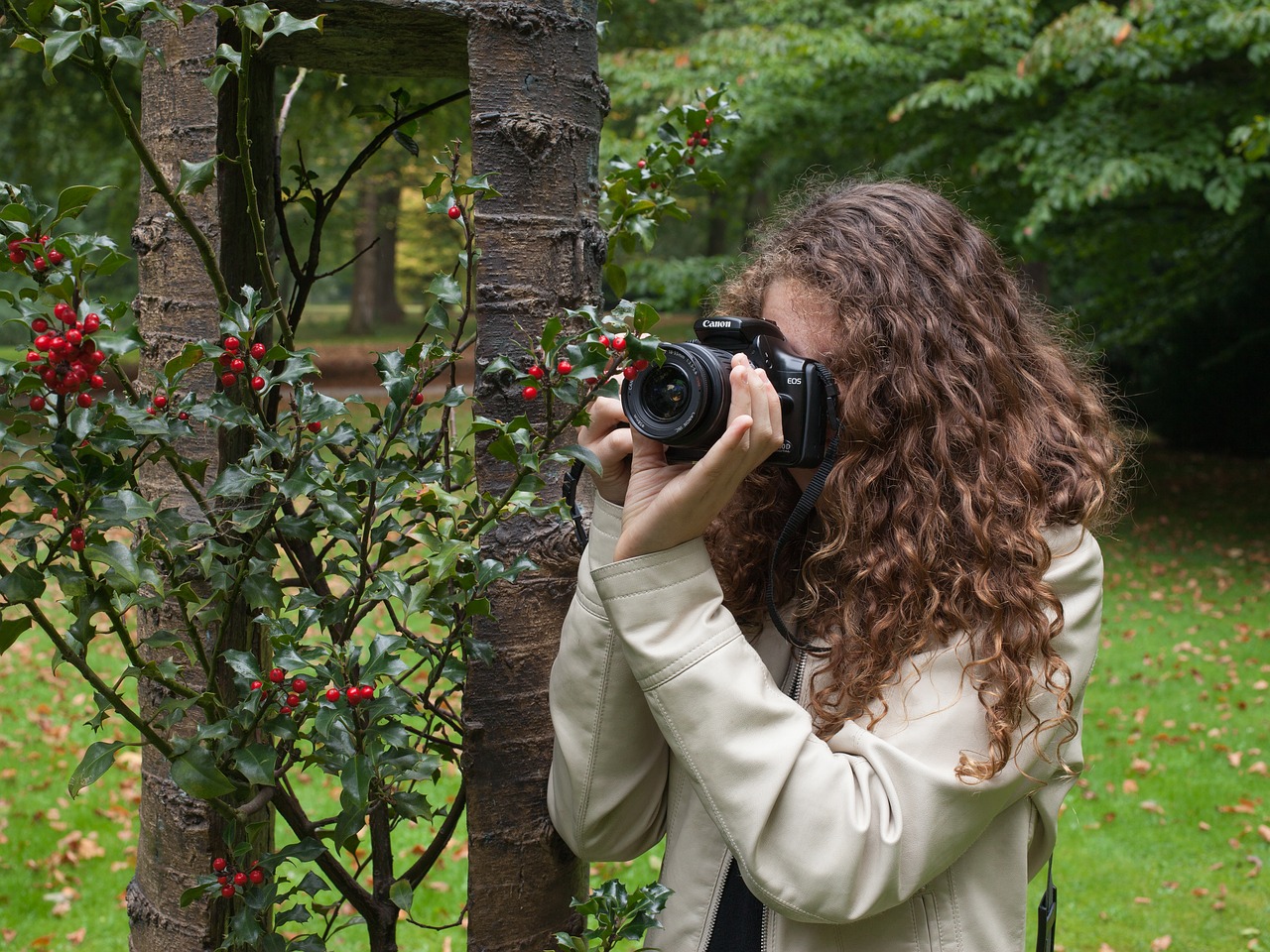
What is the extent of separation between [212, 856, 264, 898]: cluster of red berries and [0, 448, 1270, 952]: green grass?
1467 millimetres

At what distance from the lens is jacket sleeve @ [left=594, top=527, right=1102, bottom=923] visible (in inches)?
46.4

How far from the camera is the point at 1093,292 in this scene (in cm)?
1420

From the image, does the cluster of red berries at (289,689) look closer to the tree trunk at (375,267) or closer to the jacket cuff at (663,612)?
the jacket cuff at (663,612)

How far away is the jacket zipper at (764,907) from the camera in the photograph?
1.33 m

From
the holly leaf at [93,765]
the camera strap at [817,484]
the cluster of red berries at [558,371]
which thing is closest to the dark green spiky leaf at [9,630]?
the holly leaf at [93,765]

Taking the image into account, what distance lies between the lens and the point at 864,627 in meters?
1.37

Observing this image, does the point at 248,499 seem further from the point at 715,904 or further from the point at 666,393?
the point at 715,904

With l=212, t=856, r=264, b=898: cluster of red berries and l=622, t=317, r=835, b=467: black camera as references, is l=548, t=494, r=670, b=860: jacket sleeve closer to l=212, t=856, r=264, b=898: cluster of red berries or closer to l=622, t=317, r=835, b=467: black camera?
l=622, t=317, r=835, b=467: black camera

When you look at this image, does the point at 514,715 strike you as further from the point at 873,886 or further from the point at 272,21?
the point at 272,21

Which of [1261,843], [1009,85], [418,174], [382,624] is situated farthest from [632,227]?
→ [418,174]

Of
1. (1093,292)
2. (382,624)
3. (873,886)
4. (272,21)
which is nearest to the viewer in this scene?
(873,886)

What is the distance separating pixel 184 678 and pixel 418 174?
2045cm

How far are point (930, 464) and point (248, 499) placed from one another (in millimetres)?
863

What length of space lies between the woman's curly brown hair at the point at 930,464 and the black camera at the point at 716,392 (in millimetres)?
95
